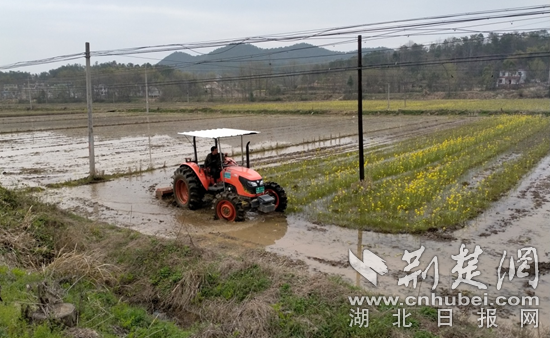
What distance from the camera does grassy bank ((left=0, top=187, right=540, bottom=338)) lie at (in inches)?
206

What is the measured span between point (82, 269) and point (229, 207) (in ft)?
13.9

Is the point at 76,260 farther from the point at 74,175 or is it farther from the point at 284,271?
the point at 74,175

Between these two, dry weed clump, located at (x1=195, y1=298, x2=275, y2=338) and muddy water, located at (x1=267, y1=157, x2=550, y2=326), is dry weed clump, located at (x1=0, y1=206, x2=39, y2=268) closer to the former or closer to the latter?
dry weed clump, located at (x1=195, y1=298, x2=275, y2=338)

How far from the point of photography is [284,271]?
6.80 meters

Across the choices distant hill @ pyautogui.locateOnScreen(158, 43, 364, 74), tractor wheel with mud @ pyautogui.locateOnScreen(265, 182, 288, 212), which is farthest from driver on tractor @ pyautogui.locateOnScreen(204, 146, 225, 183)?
distant hill @ pyautogui.locateOnScreen(158, 43, 364, 74)

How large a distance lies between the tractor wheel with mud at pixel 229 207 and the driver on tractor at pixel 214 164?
1.02 m

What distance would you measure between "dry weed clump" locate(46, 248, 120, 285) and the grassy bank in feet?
0.05

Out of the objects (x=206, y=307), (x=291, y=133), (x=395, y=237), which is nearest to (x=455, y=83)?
(x=291, y=133)

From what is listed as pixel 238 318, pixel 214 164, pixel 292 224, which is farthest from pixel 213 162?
pixel 238 318

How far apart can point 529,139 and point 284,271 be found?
2240 centimetres

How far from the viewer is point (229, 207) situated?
10547 millimetres

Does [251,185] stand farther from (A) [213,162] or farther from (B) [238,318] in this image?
(B) [238,318]

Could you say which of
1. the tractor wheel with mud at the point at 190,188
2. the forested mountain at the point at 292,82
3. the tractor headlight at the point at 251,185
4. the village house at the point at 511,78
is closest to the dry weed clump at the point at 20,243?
the tractor wheel with mud at the point at 190,188

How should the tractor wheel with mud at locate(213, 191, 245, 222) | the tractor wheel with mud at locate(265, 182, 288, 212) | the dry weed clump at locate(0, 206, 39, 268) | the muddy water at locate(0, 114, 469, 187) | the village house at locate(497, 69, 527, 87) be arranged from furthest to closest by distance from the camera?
1. the village house at locate(497, 69, 527, 87)
2. the muddy water at locate(0, 114, 469, 187)
3. the tractor wheel with mud at locate(265, 182, 288, 212)
4. the tractor wheel with mud at locate(213, 191, 245, 222)
5. the dry weed clump at locate(0, 206, 39, 268)
